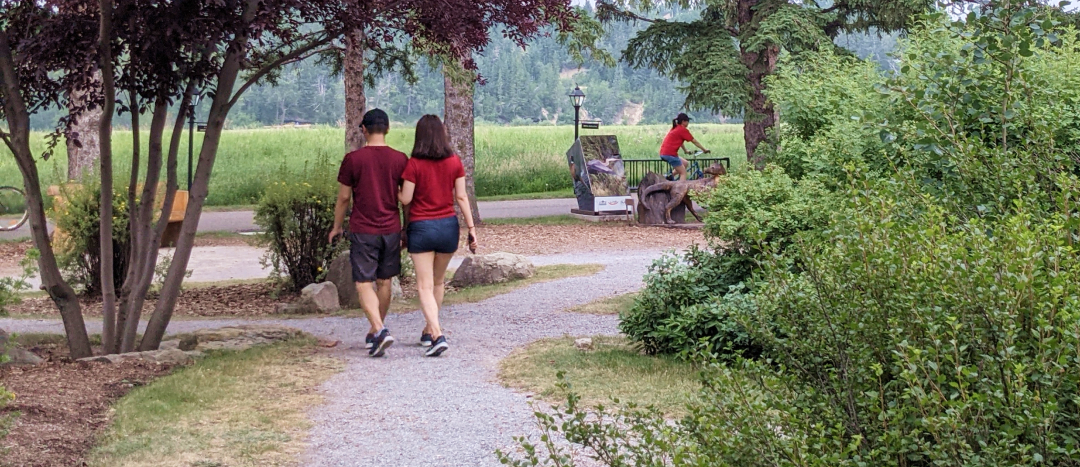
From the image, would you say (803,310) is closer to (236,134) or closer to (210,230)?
(210,230)

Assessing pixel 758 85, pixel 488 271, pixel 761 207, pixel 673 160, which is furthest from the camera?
pixel 673 160

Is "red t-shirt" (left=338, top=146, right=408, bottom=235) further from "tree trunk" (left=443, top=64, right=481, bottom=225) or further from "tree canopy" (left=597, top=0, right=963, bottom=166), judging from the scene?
"tree canopy" (left=597, top=0, right=963, bottom=166)

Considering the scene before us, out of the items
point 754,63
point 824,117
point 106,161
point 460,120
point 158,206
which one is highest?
point 754,63

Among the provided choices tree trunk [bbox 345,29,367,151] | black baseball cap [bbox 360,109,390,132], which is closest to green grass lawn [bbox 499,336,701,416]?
black baseball cap [bbox 360,109,390,132]

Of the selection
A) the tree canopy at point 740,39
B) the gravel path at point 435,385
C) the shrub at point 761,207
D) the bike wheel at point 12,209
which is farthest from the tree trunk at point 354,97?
the shrub at point 761,207

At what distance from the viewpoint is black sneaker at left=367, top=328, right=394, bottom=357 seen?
25.9 ft

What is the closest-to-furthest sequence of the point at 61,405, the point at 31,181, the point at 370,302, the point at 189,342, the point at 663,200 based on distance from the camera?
the point at 61,405, the point at 31,181, the point at 370,302, the point at 189,342, the point at 663,200

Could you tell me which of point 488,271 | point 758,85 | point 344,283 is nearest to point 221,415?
point 344,283

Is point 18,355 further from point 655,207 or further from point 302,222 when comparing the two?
point 655,207

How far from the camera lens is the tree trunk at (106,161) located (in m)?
7.24

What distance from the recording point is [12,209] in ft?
83.4

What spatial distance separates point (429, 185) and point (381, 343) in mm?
1169

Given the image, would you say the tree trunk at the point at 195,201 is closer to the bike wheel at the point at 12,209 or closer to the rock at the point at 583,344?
the rock at the point at 583,344

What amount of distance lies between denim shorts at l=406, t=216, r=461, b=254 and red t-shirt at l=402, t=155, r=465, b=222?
0.14ft
